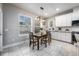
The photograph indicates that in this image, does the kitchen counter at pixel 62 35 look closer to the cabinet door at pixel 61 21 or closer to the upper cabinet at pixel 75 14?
the cabinet door at pixel 61 21

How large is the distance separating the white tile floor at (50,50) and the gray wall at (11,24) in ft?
0.90

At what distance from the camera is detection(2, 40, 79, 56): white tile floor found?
1986 millimetres

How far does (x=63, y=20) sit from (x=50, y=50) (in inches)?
48.7

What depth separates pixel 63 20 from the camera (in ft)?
7.57

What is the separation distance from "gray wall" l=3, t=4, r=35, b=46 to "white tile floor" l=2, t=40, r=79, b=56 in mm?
274

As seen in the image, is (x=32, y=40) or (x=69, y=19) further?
(x=32, y=40)

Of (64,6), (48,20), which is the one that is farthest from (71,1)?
(48,20)

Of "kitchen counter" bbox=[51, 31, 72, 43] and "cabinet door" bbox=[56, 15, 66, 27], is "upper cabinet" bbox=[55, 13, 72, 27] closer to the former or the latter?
"cabinet door" bbox=[56, 15, 66, 27]

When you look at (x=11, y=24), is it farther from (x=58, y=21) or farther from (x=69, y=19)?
(x=69, y=19)

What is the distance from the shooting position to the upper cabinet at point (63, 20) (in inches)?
85.8

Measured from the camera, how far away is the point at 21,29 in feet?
7.19

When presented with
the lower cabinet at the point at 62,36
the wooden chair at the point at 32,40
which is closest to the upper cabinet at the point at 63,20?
the lower cabinet at the point at 62,36

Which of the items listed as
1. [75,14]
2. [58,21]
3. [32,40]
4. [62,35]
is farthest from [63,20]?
[32,40]

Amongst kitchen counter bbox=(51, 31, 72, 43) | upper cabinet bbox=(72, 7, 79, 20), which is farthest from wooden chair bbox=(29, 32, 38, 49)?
upper cabinet bbox=(72, 7, 79, 20)
